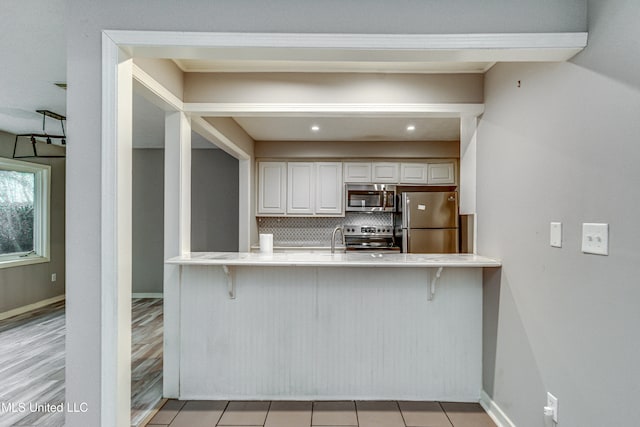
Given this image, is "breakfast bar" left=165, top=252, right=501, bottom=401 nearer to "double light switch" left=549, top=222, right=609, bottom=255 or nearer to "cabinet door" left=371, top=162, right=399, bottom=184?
"double light switch" left=549, top=222, right=609, bottom=255

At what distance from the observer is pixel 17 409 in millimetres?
2465

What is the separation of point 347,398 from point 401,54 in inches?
85.9

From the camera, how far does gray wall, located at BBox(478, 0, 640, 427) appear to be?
1.31m

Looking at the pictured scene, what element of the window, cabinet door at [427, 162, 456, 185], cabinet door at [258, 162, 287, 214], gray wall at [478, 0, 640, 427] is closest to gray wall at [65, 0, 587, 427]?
gray wall at [478, 0, 640, 427]

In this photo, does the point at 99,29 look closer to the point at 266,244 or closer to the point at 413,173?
the point at 266,244

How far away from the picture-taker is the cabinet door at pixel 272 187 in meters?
5.07

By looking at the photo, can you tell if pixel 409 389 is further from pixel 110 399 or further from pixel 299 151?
pixel 299 151

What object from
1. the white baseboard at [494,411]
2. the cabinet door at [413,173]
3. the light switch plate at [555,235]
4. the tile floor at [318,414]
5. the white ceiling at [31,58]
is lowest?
the tile floor at [318,414]

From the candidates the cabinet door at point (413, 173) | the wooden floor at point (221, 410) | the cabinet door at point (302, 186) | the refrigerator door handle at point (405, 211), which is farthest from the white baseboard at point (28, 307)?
the cabinet door at point (413, 173)

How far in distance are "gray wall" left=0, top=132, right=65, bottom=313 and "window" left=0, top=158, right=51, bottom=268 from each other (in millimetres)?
96

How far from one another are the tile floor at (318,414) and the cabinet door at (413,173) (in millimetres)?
3116

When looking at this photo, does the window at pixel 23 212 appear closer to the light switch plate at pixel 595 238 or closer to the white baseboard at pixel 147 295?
the white baseboard at pixel 147 295

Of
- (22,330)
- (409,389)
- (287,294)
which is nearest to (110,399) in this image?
(287,294)

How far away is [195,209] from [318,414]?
4.12 meters
